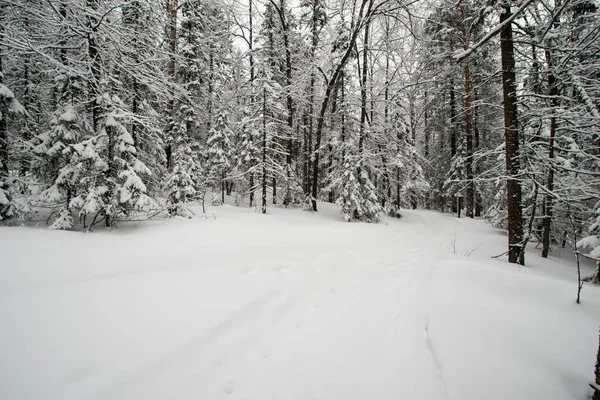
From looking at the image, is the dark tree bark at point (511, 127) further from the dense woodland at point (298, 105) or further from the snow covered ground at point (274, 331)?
the snow covered ground at point (274, 331)

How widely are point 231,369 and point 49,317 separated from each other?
6.32 ft

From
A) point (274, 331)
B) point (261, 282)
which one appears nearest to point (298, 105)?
point (261, 282)

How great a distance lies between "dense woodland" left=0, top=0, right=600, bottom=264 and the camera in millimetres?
5539

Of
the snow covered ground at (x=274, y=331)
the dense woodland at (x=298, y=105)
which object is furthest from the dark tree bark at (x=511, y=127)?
the snow covered ground at (x=274, y=331)

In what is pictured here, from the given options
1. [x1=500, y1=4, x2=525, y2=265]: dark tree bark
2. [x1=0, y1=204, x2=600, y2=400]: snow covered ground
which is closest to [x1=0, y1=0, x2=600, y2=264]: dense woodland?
[x1=500, y1=4, x2=525, y2=265]: dark tree bark

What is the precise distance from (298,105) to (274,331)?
1579cm

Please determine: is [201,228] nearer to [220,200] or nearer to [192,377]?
[192,377]

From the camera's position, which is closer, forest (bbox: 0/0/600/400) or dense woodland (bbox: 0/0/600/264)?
forest (bbox: 0/0/600/400)

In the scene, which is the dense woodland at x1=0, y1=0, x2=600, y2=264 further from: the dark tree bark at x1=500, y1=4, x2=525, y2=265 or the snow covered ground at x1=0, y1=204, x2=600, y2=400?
the snow covered ground at x1=0, y1=204, x2=600, y2=400

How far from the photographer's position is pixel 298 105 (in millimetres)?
16266

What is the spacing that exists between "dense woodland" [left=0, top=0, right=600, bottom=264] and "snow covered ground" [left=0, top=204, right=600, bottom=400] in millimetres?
1610

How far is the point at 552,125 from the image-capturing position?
647 centimetres

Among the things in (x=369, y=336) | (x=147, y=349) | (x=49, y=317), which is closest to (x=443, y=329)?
(x=369, y=336)

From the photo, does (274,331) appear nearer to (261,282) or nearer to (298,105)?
(261,282)
